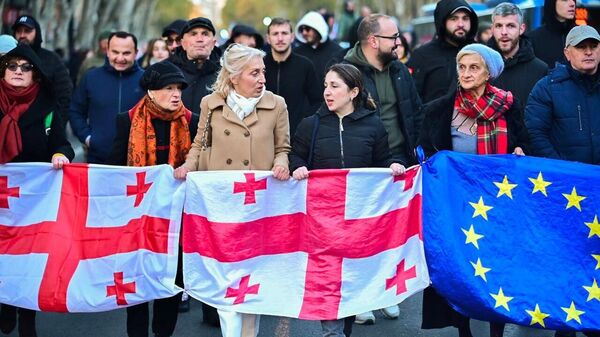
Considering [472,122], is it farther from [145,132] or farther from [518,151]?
[145,132]

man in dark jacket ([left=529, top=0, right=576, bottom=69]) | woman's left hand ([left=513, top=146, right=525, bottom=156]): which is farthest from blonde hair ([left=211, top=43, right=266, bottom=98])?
man in dark jacket ([left=529, top=0, right=576, bottom=69])

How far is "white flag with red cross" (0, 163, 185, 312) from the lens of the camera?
6.66 meters

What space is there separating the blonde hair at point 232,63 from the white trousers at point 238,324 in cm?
136

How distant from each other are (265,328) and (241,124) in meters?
1.63

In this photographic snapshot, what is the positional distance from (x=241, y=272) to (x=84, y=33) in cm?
2959

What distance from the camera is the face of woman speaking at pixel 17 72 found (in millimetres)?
6909

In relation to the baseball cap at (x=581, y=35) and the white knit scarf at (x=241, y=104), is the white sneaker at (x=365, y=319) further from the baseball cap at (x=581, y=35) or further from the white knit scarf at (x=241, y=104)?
the baseball cap at (x=581, y=35)

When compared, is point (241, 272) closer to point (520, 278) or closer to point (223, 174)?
point (223, 174)

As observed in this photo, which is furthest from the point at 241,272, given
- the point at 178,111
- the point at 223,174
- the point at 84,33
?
the point at 84,33

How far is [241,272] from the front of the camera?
21.3ft

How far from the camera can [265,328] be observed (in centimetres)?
753

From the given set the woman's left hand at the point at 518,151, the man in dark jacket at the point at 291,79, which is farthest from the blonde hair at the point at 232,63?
the man in dark jacket at the point at 291,79

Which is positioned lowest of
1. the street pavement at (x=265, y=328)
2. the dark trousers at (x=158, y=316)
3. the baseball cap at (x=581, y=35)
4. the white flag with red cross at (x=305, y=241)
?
the street pavement at (x=265, y=328)

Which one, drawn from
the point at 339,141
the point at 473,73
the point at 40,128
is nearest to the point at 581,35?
the point at 473,73
